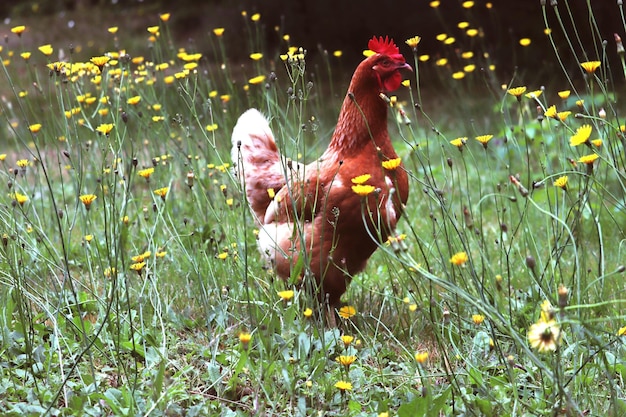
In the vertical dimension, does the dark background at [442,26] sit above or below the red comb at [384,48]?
below

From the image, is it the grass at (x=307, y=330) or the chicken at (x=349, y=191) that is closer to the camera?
the grass at (x=307, y=330)

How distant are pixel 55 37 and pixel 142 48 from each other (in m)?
2.08

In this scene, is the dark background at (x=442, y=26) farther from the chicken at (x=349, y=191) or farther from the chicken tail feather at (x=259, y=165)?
the chicken at (x=349, y=191)

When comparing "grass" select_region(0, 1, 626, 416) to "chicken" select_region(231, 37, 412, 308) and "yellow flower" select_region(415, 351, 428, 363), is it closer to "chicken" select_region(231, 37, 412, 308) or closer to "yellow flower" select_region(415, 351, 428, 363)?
"yellow flower" select_region(415, 351, 428, 363)

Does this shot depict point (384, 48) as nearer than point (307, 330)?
No

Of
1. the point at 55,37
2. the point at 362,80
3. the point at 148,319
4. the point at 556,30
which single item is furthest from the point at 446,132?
the point at 55,37

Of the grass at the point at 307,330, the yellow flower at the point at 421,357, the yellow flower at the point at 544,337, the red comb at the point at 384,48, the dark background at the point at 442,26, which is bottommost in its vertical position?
the dark background at the point at 442,26

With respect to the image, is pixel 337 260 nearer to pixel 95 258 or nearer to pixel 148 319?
pixel 148 319

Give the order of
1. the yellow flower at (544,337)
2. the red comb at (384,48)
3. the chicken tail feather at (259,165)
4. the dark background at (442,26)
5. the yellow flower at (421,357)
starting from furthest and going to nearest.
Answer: the dark background at (442,26) → the chicken tail feather at (259,165) → the red comb at (384,48) → the yellow flower at (421,357) → the yellow flower at (544,337)

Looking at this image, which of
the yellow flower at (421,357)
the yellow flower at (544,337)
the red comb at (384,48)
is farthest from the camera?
the red comb at (384,48)

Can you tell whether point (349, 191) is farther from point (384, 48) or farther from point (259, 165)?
point (259, 165)

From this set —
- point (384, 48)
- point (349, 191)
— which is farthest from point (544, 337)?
point (384, 48)

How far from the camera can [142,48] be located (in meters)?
10.2

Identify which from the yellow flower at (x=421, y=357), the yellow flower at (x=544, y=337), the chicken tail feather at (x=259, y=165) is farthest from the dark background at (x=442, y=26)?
the yellow flower at (x=544, y=337)
